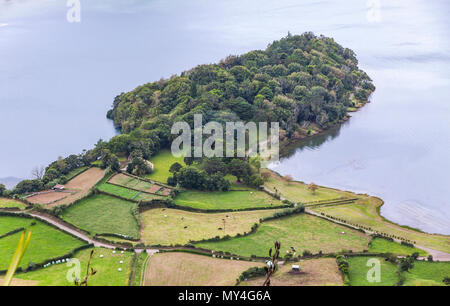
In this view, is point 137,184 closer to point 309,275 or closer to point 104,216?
point 104,216

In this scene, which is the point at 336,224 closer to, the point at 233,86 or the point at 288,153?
the point at 288,153

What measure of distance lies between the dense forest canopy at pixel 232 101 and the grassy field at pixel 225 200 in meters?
1.39

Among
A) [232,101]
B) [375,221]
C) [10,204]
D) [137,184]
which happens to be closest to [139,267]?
[137,184]

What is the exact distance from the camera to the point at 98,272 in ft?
98.7

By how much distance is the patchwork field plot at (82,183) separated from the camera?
1631 inches

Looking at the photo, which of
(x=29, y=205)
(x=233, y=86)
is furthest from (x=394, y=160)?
(x=29, y=205)

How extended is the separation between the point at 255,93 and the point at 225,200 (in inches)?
1221

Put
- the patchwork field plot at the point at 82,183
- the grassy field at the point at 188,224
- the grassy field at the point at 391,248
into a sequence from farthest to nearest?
the patchwork field plot at the point at 82,183 → the grassy field at the point at 188,224 → the grassy field at the point at 391,248

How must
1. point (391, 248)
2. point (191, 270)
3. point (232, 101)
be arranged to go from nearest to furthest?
point (191, 270) → point (391, 248) → point (232, 101)

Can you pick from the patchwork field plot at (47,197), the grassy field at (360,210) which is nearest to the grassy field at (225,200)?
the grassy field at (360,210)

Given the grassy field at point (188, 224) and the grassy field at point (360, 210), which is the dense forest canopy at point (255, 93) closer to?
the grassy field at point (360, 210)

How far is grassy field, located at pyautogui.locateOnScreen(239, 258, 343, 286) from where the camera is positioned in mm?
28059

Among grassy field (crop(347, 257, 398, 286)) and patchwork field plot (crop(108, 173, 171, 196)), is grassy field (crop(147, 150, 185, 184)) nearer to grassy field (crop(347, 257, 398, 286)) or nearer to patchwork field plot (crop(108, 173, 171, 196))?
patchwork field plot (crop(108, 173, 171, 196))

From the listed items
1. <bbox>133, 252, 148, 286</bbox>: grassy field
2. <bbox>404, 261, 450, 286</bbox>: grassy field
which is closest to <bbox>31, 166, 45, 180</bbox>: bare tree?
<bbox>133, 252, 148, 286</bbox>: grassy field
